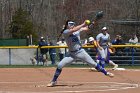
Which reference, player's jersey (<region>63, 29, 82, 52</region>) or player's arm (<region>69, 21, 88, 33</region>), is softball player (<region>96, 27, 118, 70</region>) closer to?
player's jersey (<region>63, 29, 82, 52</region>)

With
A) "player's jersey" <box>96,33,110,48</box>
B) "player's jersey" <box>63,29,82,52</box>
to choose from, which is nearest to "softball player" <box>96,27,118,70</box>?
"player's jersey" <box>96,33,110,48</box>

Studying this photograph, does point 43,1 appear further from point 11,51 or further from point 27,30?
point 11,51

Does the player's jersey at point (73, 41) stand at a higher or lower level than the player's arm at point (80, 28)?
lower

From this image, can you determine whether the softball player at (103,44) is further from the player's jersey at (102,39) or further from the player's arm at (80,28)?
the player's arm at (80,28)

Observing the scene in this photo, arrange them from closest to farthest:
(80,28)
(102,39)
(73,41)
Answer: (80,28), (73,41), (102,39)

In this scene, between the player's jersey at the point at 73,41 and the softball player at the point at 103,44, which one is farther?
the softball player at the point at 103,44

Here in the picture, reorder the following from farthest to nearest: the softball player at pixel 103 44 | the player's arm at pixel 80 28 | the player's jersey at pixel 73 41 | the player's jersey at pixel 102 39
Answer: the player's jersey at pixel 102 39, the softball player at pixel 103 44, the player's jersey at pixel 73 41, the player's arm at pixel 80 28

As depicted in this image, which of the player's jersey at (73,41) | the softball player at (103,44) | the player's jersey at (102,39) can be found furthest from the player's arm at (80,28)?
the player's jersey at (102,39)

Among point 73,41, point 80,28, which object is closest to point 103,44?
point 73,41

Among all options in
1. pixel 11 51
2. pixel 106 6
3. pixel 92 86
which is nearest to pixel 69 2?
pixel 106 6

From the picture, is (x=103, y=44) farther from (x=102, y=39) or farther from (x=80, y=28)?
(x=80, y=28)

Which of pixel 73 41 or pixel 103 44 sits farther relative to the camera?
pixel 103 44

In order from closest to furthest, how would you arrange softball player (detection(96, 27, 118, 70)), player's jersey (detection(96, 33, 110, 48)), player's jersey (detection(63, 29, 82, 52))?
player's jersey (detection(63, 29, 82, 52)) → softball player (detection(96, 27, 118, 70)) → player's jersey (detection(96, 33, 110, 48))

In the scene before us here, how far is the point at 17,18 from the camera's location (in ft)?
Answer: 198
